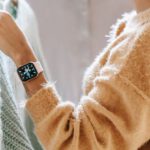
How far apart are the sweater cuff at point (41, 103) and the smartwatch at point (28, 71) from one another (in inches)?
1.4

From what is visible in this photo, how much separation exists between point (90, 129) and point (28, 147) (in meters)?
0.13

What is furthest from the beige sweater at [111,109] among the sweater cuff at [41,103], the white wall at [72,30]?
the white wall at [72,30]

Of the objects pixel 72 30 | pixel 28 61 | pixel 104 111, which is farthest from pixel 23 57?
pixel 72 30

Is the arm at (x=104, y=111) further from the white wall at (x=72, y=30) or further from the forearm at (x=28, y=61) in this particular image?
the white wall at (x=72, y=30)

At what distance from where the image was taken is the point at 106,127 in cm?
75

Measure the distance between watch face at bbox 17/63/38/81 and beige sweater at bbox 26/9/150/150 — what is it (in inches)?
1.5

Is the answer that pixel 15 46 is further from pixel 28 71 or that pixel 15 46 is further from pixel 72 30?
pixel 72 30

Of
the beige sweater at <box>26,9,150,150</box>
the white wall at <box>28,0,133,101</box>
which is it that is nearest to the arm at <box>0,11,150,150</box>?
the beige sweater at <box>26,9,150,150</box>

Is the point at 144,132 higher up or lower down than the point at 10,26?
lower down

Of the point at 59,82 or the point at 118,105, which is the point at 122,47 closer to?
the point at 118,105

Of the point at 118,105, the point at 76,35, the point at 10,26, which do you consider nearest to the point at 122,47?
the point at 118,105

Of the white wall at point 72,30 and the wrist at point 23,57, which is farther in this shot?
the white wall at point 72,30

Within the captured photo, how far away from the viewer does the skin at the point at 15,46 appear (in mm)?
746

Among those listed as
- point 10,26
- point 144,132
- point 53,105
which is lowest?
point 144,132
